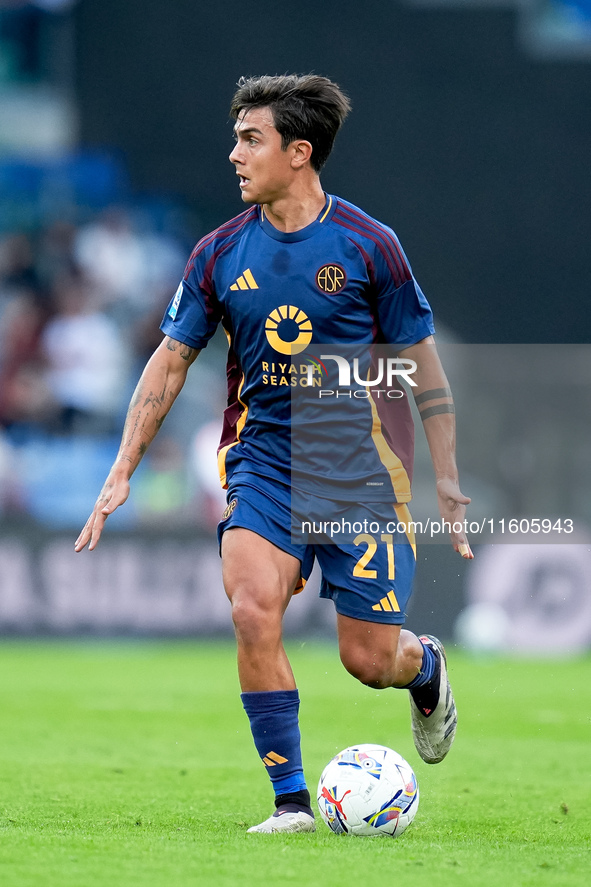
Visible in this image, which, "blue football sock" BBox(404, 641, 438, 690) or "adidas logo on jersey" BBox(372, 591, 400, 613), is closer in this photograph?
"adidas logo on jersey" BBox(372, 591, 400, 613)

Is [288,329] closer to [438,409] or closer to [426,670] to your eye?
[438,409]

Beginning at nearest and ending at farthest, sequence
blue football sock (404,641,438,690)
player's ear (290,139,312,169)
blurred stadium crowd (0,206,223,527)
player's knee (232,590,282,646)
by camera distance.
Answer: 1. player's knee (232,590,282,646)
2. player's ear (290,139,312,169)
3. blue football sock (404,641,438,690)
4. blurred stadium crowd (0,206,223,527)

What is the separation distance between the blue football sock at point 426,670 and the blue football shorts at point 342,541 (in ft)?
1.32

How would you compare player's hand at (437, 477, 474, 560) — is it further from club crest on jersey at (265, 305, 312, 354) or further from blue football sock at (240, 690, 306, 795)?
blue football sock at (240, 690, 306, 795)

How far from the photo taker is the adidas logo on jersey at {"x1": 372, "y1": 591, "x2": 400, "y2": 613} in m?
4.56

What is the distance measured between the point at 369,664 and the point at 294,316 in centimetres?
123

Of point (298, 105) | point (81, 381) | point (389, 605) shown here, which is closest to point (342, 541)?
point (389, 605)

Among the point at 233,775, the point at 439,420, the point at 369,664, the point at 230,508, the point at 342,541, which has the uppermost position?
the point at 439,420

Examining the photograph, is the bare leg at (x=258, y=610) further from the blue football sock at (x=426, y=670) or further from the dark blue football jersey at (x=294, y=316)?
the blue football sock at (x=426, y=670)

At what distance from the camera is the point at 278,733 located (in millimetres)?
4246

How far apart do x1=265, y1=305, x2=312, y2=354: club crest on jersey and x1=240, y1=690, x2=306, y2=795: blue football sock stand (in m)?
1.17

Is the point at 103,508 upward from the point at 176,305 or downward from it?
downward

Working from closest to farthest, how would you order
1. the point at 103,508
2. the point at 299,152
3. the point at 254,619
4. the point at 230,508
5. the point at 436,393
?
the point at 254,619 < the point at 103,508 < the point at 230,508 < the point at 299,152 < the point at 436,393

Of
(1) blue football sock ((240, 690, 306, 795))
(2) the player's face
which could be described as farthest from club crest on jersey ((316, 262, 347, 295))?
(1) blue football sock ((240, 690, 306, 795))
